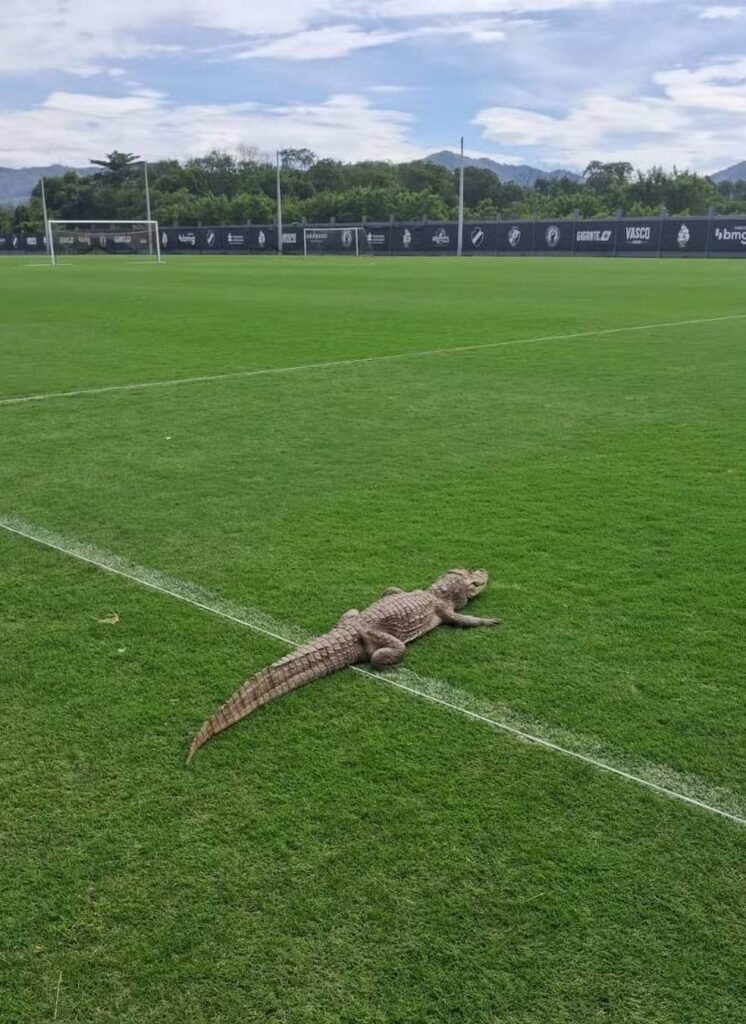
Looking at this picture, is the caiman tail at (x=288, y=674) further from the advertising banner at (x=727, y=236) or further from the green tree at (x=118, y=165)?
the green tree at (x=118, y=165)

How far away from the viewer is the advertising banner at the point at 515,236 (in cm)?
5728

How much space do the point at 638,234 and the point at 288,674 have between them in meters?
53.2

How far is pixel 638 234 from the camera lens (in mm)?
52281

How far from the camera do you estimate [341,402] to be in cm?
959

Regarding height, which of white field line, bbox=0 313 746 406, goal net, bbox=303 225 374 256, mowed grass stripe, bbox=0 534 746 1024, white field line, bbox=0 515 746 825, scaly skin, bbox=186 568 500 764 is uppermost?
goal net, bbox=303 225 374 256

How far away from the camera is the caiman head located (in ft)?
14.6

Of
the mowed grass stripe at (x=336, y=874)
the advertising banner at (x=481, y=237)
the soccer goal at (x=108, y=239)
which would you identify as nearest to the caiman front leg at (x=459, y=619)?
the mowed grass stripe at (x=336, y=874)

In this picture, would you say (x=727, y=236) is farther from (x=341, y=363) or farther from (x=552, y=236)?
(x=341, y=363)

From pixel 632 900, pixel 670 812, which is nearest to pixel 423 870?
pixel 632 900

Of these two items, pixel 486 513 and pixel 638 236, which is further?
pixel 638 236

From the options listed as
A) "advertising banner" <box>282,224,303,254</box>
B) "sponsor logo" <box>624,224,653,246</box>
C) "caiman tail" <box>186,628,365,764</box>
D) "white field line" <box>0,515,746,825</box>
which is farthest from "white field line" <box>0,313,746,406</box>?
"advertising banner" <box>282,224,303,254</box>

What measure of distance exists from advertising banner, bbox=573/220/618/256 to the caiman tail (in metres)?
53.5

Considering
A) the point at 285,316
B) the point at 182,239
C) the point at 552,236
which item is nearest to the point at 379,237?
the point at 552,236

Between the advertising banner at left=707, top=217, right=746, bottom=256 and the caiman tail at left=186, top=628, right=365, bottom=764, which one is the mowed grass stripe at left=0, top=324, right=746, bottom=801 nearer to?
the caiman tail at left=186, top=628, right=365, bottom=764
